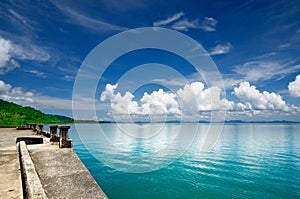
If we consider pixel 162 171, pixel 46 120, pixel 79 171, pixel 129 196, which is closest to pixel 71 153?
pixel 79 171

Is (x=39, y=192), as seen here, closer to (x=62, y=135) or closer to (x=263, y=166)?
(x=62, y=135)

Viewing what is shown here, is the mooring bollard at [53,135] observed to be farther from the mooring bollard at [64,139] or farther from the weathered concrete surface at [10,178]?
the weathered concrete surface at [10,178]

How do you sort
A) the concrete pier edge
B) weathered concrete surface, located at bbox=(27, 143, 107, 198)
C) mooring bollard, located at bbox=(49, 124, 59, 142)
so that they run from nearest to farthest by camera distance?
the concrete pier edge < weathered concrete surface, located at bbox=(27, 143, 107, 198) < mooring bollard, located at bbox=(49, 124, 59, 142)

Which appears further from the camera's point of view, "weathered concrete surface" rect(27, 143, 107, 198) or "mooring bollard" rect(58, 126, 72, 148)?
"mooring bollard" rect(58, 126, 72, 148)

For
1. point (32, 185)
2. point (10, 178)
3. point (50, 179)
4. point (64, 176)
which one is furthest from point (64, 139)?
point (32, 185)

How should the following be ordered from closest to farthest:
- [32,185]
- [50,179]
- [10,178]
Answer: [32,185], [50,179], [10,178]

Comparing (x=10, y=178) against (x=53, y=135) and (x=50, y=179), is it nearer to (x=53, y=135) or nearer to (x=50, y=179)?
(x=50, y=179)

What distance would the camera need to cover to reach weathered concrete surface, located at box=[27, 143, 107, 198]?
17.5 feet

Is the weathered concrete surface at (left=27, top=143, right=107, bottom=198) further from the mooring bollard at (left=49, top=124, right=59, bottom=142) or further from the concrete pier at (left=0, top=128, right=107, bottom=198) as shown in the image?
the mooring bollard at (left=49, top=124, right=59, bottom=142)

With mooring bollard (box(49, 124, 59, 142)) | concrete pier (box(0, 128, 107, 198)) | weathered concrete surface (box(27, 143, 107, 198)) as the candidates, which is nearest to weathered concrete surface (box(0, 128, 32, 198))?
concrete pier (box(0, 128, 107, 198))

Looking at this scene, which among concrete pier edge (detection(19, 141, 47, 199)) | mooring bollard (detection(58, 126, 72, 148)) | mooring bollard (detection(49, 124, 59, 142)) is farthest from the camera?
mooring bollard (detection(49, 124, 59, 142))

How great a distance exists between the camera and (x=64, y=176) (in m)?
6.41

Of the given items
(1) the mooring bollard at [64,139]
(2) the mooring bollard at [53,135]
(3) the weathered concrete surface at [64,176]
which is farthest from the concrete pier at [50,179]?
(2) the mooring bollard at [53,135]

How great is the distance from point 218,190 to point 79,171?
943 cm
